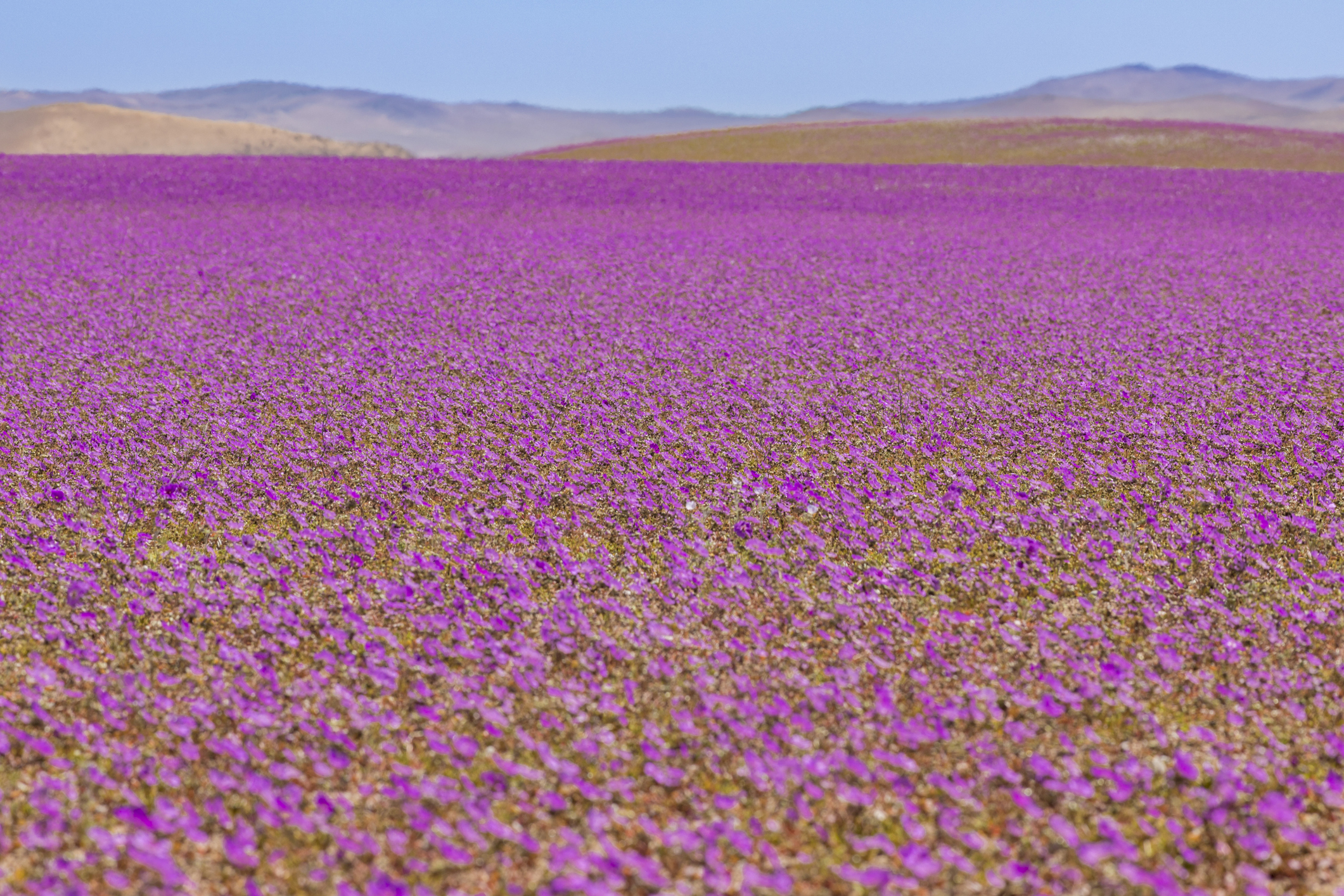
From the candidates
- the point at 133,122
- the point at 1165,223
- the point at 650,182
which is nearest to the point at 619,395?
the point at 1165,223

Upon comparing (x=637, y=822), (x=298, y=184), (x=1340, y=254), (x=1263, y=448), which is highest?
(x=298, y=184)

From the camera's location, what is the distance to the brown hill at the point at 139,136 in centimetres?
6756

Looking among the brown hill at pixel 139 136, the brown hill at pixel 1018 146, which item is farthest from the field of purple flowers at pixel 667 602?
the brown hill at pixel 139 136

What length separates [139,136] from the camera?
2884 inches

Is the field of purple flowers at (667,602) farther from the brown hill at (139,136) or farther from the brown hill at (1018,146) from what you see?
the brown hill at (139,136)

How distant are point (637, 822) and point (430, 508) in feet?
10.8

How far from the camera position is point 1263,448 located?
748 centimetres

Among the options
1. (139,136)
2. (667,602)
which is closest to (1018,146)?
(667,602)

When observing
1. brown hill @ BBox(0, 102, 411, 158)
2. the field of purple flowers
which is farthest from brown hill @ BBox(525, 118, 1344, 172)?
the field of purple flowers

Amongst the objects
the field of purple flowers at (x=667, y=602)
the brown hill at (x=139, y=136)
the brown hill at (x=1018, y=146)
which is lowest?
the field of purple flowers at (x=667, y=602)

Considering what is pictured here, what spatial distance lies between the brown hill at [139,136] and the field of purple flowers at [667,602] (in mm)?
60826

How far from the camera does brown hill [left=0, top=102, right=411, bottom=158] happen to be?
6756cm

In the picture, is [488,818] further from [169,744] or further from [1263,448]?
[1263,448]

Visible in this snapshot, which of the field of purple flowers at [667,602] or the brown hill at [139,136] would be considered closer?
the field of purple flowers at [667,602]
